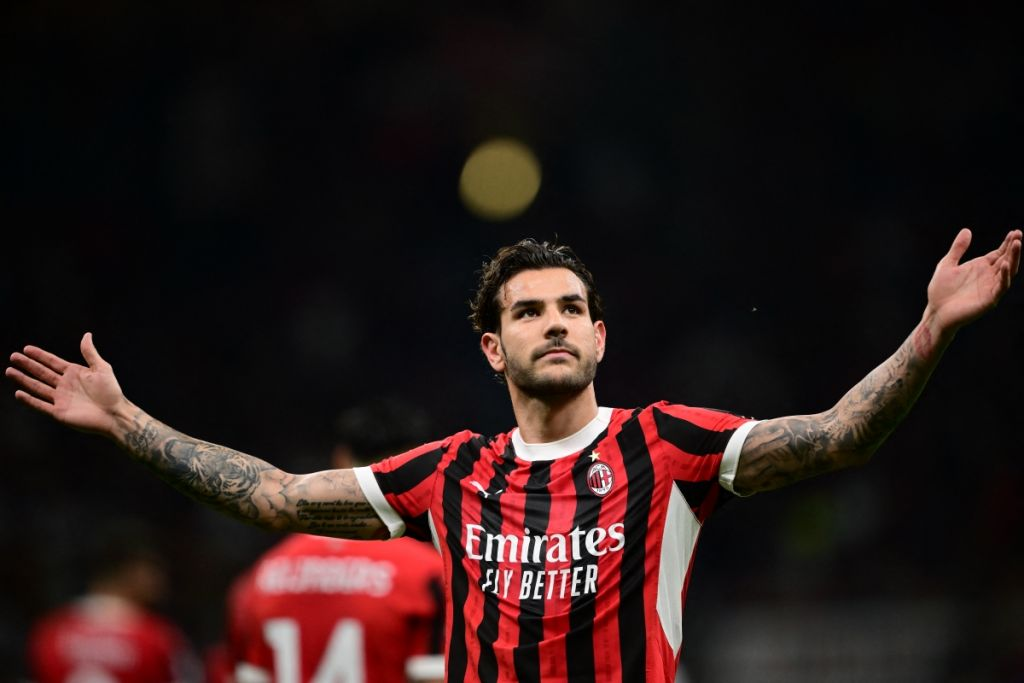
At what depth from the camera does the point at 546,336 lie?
3504 millimetres

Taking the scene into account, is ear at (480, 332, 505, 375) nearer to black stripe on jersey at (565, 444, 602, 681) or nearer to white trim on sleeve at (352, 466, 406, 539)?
white trim on sleeve at (352, 466, 406, 539)

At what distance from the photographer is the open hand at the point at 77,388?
3.53m

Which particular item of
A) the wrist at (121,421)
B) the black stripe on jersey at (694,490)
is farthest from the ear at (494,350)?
the wrist at (121,421)

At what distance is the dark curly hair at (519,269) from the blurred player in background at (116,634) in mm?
3823

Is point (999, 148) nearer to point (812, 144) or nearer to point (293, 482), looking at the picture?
point (812, 144)

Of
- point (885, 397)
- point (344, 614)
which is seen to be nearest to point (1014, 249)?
point (885, 397)

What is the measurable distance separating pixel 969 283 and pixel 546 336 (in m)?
1.17

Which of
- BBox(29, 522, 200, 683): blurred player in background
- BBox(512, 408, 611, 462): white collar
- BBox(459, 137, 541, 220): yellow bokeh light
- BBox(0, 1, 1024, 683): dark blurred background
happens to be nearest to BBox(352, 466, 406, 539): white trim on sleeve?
BBox(512, 408, 611, 462): white collar

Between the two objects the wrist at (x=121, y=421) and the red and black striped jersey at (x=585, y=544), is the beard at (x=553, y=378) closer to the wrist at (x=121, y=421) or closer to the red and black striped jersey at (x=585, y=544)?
the red and black striped jersey at (x=585, y=544)

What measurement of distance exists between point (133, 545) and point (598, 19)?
10720mm

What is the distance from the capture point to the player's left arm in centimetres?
293

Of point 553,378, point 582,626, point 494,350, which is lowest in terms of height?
point 582,626

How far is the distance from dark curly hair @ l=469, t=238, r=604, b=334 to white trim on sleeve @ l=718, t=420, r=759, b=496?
0.72 m

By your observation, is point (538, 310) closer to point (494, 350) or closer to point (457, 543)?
point (494, 350)
